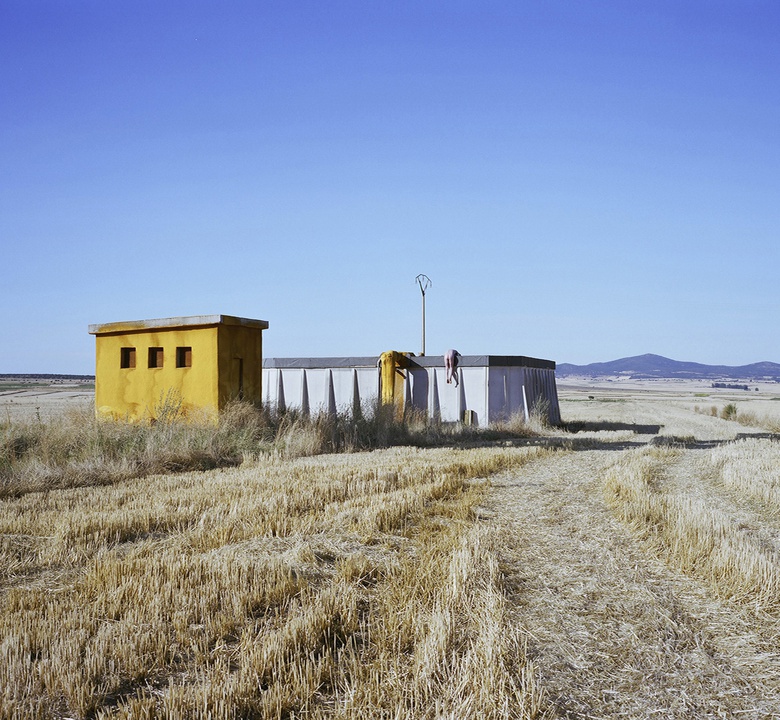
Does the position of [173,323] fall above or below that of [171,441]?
above

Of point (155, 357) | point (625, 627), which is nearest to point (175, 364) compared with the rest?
point (155, 357)

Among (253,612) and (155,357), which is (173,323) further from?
(253,612)

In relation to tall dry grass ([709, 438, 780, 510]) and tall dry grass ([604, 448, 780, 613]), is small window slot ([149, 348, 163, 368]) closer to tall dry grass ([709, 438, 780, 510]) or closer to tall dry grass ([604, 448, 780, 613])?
tall dry grass ([604, 448, 780, 613])

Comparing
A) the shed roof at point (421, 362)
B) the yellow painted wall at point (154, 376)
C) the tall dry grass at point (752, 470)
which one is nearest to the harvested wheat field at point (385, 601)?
the tall dry grass at point (752, 470)

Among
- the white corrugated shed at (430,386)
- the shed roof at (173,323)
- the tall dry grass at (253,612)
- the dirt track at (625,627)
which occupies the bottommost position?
the dirt track at (625,627)

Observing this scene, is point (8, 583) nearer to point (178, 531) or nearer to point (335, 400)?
point (178, 531)

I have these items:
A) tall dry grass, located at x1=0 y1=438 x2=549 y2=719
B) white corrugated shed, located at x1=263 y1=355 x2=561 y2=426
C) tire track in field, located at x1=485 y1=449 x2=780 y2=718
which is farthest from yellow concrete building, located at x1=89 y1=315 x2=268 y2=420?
tire track in field, located at x1=485 y1=449 x2=780 y2=718

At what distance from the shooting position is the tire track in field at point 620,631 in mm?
3604

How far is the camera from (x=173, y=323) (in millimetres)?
15781

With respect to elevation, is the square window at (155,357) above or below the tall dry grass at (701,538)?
above

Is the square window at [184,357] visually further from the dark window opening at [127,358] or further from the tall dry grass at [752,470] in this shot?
the tall dry grass at [752,470]

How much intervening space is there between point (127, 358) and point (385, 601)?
13416 millimetres

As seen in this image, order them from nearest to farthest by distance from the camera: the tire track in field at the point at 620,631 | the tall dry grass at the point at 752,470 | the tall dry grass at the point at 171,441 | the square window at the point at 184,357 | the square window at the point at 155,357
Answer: the tire track in field at the point at 620,631 → the tall dry grass at the point at 752,470 → the tall dry grass at the point at 171,441 → the square window at the point at 184,357 → the square window at the point at 155,357

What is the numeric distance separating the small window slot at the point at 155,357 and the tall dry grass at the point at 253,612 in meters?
8.10
